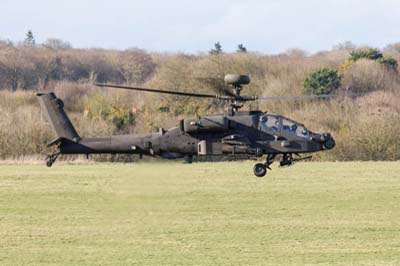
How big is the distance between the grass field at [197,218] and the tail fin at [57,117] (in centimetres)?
207

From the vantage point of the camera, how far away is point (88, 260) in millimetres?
29203

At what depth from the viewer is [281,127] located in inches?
1481

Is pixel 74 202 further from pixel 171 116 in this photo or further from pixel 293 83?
pixel 293 83

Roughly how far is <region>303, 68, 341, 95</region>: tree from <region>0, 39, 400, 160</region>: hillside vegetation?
0.07 metres

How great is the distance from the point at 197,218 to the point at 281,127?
12.5 feet

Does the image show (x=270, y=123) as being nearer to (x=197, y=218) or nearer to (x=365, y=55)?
(x=197, y=218)

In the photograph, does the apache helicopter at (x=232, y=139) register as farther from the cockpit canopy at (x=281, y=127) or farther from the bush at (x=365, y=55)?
the bush at (x=365, y=55)

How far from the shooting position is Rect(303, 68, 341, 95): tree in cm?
8669

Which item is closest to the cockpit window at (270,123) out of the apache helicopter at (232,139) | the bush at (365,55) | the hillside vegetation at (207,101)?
the apache helicopter at (232,139)

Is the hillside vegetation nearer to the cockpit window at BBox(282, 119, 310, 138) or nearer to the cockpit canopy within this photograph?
the cockpit canopy

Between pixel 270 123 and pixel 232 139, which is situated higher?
pixel 270 123

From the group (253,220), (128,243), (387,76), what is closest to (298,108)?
(387,76)

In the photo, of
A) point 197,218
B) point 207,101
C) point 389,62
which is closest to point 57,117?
point 197,218

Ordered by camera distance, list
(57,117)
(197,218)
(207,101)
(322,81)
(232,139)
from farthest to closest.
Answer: (322,81)
(207,101)
(57,117)
(197,218)
(232,139)
